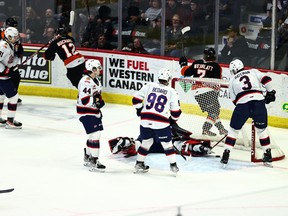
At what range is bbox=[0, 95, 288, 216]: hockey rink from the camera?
7516mm

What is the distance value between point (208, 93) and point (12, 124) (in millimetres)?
2673

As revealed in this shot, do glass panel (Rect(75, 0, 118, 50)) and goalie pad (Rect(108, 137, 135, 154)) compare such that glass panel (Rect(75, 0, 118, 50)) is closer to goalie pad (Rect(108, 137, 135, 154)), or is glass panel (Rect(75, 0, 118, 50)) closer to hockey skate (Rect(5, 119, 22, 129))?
hockey skate (Rect(5, 119, 22, 129))

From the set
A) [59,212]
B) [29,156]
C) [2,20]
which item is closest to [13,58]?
[29,156]

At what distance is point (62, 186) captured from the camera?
847 cm

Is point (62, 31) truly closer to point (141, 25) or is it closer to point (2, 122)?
point (141, 25)

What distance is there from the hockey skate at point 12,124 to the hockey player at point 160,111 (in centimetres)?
292

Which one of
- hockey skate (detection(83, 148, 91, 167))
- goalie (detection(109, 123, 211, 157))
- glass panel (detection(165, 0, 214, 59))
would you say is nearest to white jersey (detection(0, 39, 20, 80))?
goalie (detection(109, 123, 211, 157))

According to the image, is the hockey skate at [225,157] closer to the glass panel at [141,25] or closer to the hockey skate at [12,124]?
the hockey skate at [12,124]

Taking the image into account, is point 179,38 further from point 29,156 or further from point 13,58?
point 29,156

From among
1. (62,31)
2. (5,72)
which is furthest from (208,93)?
(62,31)

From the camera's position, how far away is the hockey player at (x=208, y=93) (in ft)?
33.4

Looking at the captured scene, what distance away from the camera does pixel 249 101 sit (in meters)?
9.20

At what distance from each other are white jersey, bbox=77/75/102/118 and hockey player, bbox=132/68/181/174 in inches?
17.3

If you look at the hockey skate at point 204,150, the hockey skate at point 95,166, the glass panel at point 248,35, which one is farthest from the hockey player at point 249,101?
the glass panel at point 248,35
